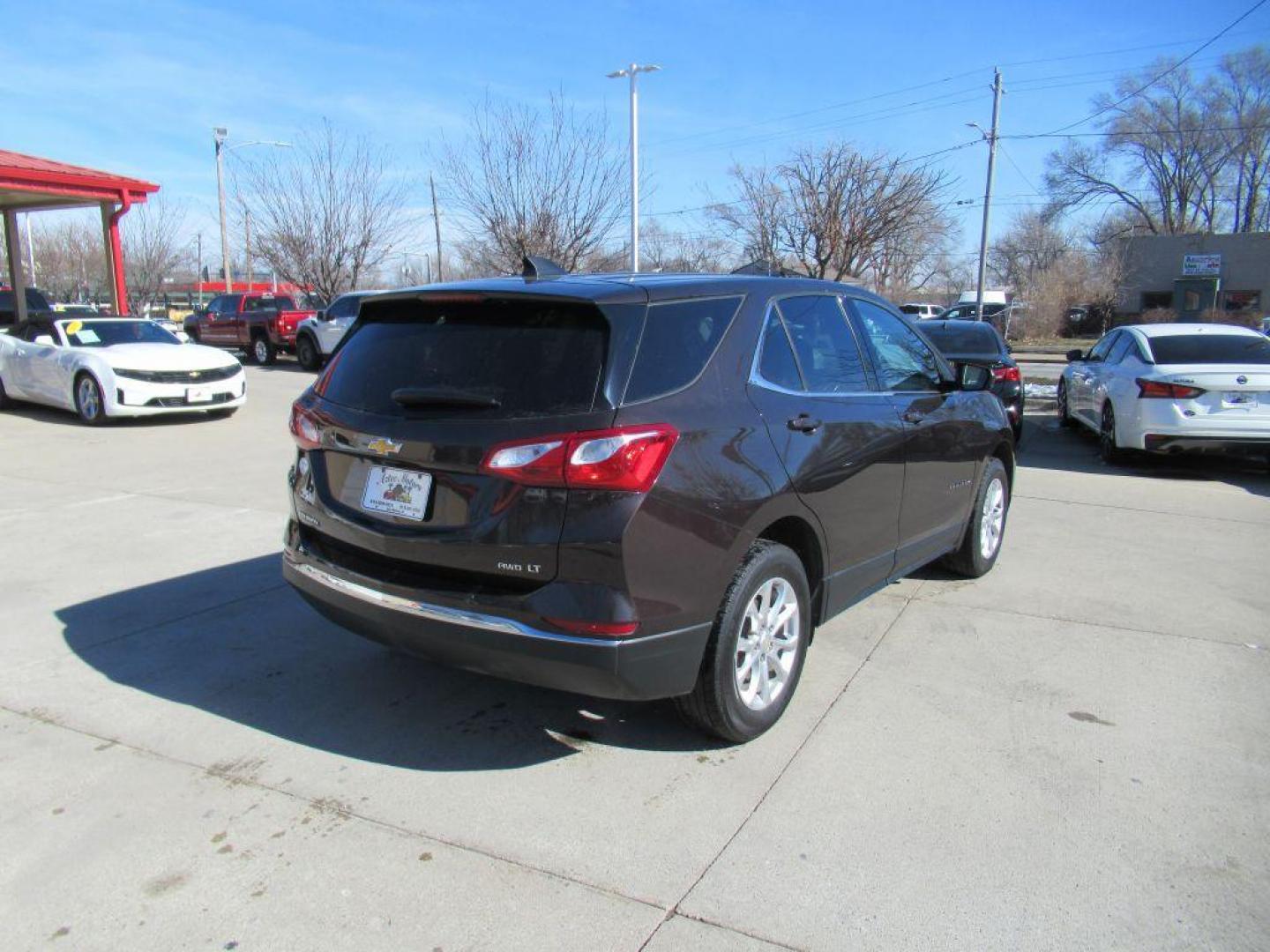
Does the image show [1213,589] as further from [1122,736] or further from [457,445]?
[457,445]

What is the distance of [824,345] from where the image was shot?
4.04m

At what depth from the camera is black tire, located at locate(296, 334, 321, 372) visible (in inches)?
847

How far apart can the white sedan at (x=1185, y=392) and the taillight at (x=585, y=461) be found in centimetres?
791

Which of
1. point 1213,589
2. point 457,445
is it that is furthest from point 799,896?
point 1213,589

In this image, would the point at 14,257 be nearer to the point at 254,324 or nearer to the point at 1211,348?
the point at 254,324

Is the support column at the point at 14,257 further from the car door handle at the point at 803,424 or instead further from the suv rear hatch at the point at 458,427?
the car door handle at the point at 803,424

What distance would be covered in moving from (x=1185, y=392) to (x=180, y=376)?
11.6 metres

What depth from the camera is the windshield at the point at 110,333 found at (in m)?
12.0

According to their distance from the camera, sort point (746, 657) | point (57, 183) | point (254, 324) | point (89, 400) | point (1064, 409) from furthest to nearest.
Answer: point (254, 324)
point (57, 183)
point (1064, 409)
point (89, 400)
point (746, 657)

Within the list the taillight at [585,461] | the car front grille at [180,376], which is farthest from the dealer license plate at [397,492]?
the car front grille at [180,376]

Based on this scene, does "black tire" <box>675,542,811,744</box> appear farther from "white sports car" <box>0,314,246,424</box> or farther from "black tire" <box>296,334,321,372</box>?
"black tire" <box>296,334,321,372</box>

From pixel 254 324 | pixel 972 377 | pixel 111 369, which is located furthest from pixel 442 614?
pixel 254 324

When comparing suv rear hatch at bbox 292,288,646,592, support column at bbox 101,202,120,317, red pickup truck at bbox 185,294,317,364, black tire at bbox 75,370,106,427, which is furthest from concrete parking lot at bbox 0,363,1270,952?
red pickup truck at bbox 185,294,317,364

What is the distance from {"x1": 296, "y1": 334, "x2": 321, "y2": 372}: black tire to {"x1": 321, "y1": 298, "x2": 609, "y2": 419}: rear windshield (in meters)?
19.0
